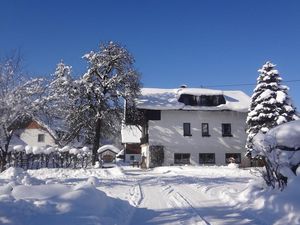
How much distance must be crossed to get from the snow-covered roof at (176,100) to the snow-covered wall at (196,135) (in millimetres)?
770

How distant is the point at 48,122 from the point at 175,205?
16450 millimetres

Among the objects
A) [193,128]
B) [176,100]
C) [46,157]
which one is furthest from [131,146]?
[46,157]

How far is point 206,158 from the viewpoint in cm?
4300

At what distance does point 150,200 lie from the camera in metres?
13.1

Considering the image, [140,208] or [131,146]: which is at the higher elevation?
[131,146]

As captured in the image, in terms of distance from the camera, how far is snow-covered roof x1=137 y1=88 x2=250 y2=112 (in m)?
42.4

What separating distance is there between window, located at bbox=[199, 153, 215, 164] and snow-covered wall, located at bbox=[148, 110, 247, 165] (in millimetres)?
352

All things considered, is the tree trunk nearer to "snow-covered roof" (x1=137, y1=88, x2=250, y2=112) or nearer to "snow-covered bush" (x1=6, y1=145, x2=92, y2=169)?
"snow-covered bush" (x1=6, y1=145, x2=92, y2=169)

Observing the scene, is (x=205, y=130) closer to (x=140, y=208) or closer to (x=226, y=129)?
(x=226, y=129)

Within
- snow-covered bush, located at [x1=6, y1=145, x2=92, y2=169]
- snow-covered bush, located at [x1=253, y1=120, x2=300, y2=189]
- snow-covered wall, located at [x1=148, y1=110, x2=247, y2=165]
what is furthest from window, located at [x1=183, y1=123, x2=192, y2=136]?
snow-covered bush, located at [x1=253, y1=120, x2=300, y2=189]

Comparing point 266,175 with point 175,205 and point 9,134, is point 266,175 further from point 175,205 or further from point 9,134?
point 9,134

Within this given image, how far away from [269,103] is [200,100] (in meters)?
10.2

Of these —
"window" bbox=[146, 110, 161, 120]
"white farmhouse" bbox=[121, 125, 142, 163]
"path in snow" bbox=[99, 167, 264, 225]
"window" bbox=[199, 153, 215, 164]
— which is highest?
"window" bbox=[146, 110, 161, 120]

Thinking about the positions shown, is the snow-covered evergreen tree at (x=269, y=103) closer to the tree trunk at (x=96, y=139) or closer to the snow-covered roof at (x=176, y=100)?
the snow-covered roof at (x=176, y=100)
